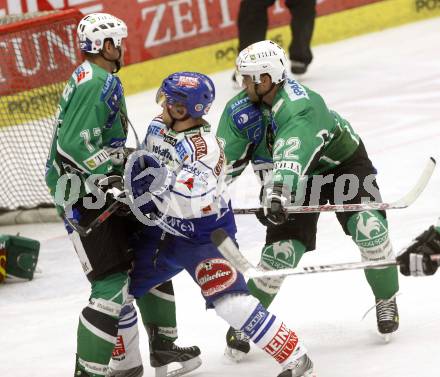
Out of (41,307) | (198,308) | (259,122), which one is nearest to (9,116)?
(41,307)

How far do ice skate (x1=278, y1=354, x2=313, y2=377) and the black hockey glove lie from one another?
0.53 m

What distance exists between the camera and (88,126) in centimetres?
507

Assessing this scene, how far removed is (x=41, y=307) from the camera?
22.0 feet

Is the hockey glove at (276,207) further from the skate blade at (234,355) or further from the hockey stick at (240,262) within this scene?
the skate blade at (234,355)

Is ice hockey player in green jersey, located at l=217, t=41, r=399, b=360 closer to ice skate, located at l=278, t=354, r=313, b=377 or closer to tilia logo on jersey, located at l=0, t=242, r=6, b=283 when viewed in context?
ice skate, located at l=278, t=354, r=313, b=377

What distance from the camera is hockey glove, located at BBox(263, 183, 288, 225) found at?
5.18m

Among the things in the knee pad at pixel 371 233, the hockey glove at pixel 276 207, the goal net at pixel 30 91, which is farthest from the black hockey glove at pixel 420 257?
the goal net at pixel 30 91

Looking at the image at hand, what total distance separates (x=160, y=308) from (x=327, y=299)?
1206mm

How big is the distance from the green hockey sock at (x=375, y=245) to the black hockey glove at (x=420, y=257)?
0.86m

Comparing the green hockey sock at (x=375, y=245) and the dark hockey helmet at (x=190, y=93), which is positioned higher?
the dark hockey helmet at (x=190, y=93)

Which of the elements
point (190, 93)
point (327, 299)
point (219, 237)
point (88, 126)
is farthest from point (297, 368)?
point (327, 299)

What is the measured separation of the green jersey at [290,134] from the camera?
5.29 metres

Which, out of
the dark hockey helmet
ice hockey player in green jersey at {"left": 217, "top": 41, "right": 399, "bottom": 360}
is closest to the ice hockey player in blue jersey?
the dark hockey helmet

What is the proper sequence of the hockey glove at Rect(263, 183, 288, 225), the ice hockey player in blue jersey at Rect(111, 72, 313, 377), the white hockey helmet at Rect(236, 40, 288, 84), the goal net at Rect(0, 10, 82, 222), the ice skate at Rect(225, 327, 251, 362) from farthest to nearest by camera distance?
the goal net at Rect(0, 10, 82, 222), the ice skate at Rect(225, 327, 251, 362), the white hockey helmet at Rect(236, 40, 288, 84), the hockey glove at Rect(263, 183, 288, 225), the ice hockey player in blue jersey at Rect(111, 72, 313, 377)
